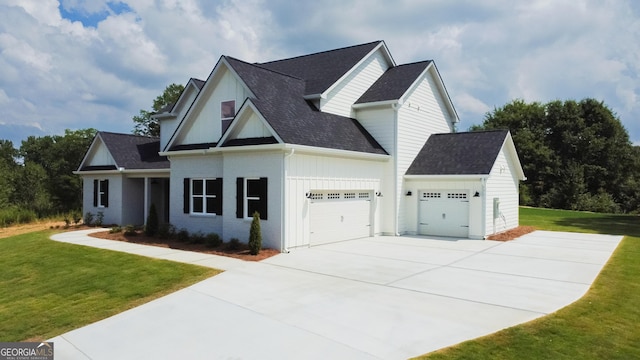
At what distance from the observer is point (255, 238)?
13523 millimetres

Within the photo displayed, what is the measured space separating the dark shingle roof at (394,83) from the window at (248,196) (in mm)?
7506

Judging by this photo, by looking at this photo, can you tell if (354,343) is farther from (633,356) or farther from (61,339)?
(61,339)

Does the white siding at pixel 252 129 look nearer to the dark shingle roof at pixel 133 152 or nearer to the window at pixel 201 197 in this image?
the window at pixel 201 197

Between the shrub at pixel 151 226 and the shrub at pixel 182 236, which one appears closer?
the shrub at pixel 182 236

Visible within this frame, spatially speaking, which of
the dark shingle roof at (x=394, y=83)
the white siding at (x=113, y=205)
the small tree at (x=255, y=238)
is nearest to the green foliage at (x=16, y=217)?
the white siding at (x=113, y=205)

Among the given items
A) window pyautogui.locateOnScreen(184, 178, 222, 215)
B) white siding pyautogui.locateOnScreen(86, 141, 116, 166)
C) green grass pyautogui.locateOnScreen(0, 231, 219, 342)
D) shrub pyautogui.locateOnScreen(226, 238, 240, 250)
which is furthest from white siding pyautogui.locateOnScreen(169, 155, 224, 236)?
white siding pyautogui.locateOnScreen(86, 141, 116, 166)

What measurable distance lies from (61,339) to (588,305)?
9.65 metres

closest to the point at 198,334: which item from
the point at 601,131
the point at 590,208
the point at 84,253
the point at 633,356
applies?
the point at 633,356

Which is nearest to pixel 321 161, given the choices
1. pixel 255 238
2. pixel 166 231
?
pixel 255 238

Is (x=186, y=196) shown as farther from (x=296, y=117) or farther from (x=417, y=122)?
(x=417, y=122)

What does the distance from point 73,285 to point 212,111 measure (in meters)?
8.51

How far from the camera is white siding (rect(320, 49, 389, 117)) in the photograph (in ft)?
62.5

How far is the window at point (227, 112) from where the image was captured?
55.5 feet

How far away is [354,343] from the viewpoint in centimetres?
650
